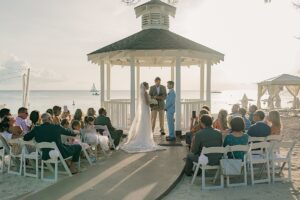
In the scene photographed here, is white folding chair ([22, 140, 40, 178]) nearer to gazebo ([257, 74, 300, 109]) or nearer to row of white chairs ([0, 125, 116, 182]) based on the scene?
row of white chairs ([0, 125, 116, 182])

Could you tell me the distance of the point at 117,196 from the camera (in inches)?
230

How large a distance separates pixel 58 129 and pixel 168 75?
9.72 meters

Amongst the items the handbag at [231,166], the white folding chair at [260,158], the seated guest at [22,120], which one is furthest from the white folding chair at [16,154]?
the white folding chair at [260,158]

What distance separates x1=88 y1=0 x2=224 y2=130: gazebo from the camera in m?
12.1

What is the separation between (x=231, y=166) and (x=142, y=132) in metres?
4.01

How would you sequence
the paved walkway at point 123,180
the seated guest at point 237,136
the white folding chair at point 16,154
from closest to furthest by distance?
the paved walkway at point 123,180 < the seated guest at point 237,136 < the white folding chair at point 16,154

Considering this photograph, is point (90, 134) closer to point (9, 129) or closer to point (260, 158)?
point (9, 129)

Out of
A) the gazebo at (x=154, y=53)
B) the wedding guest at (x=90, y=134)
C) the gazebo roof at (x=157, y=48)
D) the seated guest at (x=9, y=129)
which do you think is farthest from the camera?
the gazebo at (x=154, y=53)

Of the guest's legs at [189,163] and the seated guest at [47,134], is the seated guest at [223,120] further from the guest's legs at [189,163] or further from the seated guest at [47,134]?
the seated guest at [47,134]

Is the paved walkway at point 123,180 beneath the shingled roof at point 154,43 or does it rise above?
beneath

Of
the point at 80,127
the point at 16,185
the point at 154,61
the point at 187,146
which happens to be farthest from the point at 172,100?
the point at 16,185

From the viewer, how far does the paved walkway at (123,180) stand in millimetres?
5922

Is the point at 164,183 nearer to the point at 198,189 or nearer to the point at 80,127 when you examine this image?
the point at 198,189

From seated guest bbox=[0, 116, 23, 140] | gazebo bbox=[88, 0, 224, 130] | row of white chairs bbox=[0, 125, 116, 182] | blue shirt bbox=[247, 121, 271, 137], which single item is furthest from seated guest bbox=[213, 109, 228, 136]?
seated guest bbox=[0, 116, 23, 140]
